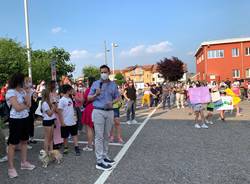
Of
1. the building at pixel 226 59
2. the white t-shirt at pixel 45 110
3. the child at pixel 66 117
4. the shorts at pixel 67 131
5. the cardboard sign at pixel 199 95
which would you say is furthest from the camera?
the building at pixel 226 59

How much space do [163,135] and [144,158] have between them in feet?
9.50

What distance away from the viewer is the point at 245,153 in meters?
6.74

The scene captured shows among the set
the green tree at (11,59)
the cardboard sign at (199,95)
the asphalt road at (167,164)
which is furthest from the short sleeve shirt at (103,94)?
the green tree at (11,59)

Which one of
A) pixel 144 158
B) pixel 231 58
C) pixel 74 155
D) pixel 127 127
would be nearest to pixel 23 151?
pixel 74 155

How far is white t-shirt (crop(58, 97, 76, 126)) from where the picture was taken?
6.96 m

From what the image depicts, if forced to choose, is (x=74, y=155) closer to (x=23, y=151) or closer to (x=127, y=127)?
(x=23, y=151)

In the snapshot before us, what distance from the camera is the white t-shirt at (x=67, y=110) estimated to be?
696cm

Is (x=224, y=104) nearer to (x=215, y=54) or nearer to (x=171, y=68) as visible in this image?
(x=215, y=54)

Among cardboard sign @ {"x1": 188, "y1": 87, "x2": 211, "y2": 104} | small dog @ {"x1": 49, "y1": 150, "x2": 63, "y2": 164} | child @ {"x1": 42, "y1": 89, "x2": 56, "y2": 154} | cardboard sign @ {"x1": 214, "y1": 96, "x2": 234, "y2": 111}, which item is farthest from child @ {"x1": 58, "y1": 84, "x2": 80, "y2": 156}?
cardboard sign @ {"x1": 214, "y1": 96, "x2": 234, "y2": 111}

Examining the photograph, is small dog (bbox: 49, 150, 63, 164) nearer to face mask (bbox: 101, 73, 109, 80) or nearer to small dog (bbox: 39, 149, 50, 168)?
small dog (bbox: 39, 149, 50, 168)

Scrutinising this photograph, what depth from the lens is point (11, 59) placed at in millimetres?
17875

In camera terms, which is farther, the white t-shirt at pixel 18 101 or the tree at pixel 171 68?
the tree at pixel 171 68

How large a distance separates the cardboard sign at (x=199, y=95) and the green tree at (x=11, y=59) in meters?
10.4

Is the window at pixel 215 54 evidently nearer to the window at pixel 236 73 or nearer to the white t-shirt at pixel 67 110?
the window at pixel 236 73
